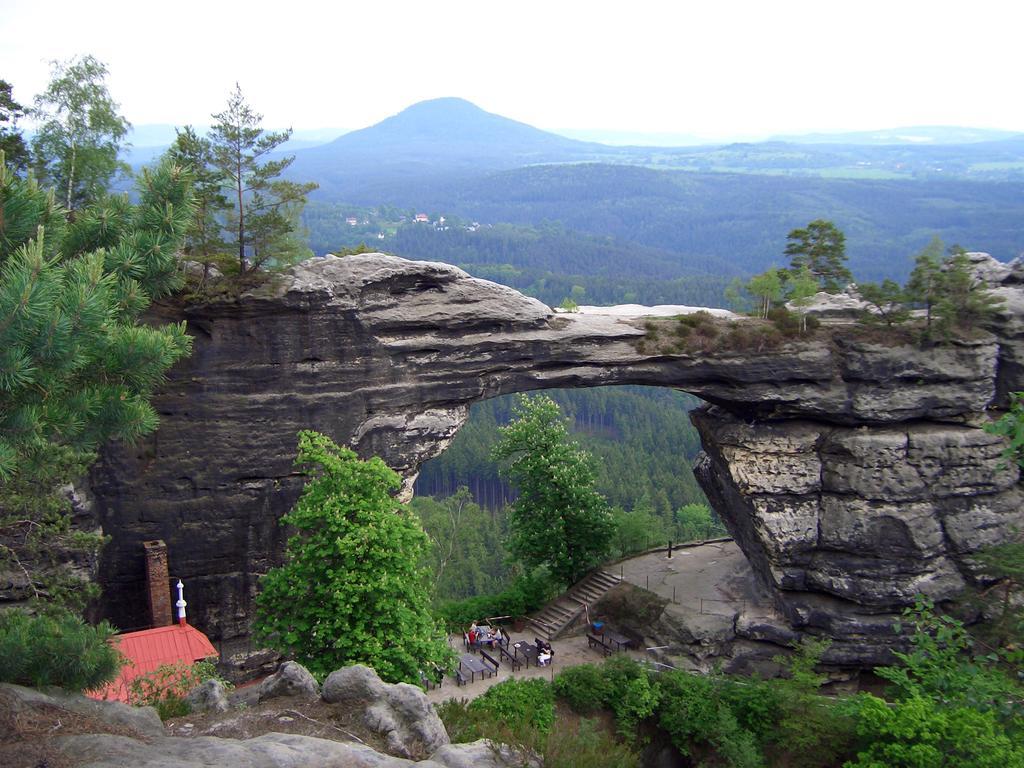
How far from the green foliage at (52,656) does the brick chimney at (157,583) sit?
12.3 m

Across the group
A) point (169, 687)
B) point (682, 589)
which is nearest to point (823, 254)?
point (682, 589)

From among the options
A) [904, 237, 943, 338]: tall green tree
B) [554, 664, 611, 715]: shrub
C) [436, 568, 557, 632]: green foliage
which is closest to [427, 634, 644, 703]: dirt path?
[554, 664, 611, 715]: shrub

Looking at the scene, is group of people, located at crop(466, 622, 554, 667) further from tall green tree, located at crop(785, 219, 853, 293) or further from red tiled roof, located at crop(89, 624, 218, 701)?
tall green tree, located at crop(785, 219, 853, 293)

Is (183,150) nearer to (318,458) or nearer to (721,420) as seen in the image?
(318,458)

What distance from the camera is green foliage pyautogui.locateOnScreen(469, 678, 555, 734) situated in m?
24.2

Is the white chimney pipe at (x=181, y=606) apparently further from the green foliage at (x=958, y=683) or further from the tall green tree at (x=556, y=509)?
the green foliage at (x=958, y=683)

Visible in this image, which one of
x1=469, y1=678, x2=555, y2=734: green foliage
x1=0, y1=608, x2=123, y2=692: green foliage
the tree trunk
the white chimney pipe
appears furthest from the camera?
the tree trunk

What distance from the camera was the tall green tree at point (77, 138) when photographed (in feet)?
90.8

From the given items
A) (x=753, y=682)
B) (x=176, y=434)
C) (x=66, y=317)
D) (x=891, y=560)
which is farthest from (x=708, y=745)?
(x=66, y=317)

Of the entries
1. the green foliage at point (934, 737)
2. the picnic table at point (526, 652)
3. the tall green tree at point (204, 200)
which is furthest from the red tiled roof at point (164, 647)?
the green foliage at point (934, 737)

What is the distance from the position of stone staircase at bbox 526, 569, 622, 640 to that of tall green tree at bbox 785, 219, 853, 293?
15267mm

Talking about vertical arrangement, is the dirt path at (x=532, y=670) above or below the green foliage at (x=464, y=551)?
above

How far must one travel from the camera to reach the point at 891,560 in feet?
100

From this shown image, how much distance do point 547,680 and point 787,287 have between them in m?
17.5
